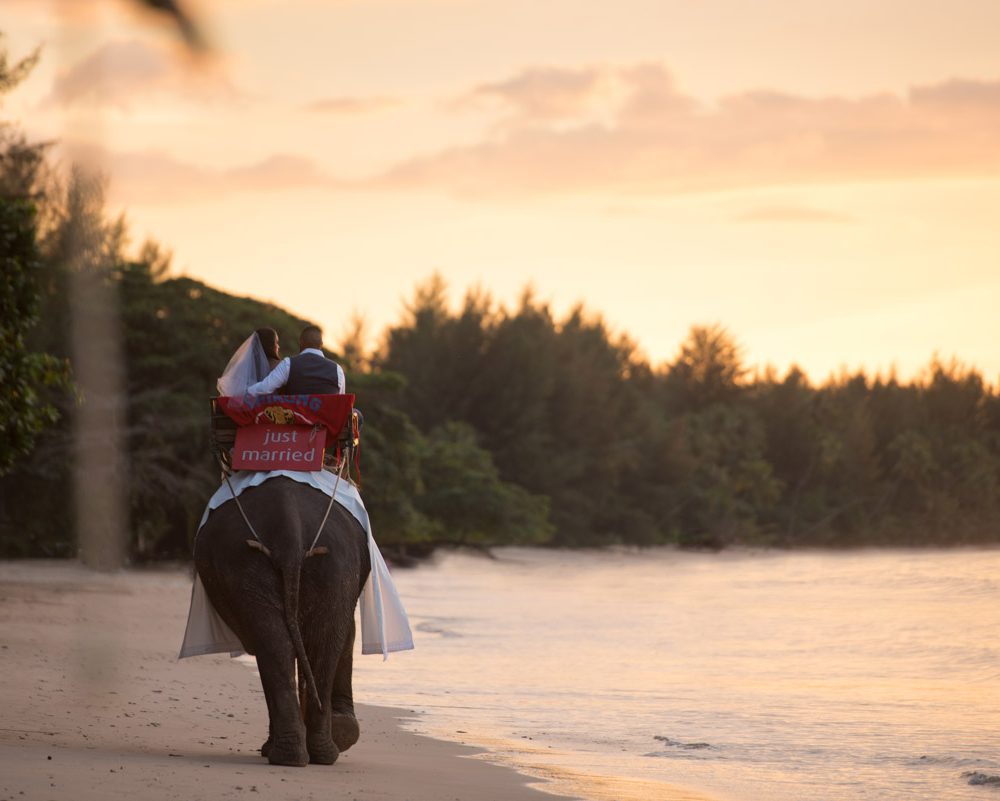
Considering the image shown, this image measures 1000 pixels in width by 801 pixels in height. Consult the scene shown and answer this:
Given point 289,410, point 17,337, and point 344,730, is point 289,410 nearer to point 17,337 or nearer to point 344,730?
point 344,730

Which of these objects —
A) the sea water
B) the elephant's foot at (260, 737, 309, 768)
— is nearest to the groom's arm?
the elephant's foot at (260, 737, 309, 768)

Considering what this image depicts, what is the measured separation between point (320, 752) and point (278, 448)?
5.13 feet

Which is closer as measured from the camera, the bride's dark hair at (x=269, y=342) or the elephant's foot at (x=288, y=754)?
the elephant's foot at (x=288, y=754)

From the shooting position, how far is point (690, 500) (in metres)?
72.2

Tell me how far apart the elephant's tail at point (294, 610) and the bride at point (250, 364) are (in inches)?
45.2

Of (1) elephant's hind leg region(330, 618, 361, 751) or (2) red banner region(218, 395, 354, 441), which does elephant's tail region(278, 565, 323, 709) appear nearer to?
(1) elephant's hind leg region(330, 618, 361, 751)

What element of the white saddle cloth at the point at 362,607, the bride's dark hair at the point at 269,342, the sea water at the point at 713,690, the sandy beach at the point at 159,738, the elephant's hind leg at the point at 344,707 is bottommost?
the sea water at the point at 713,690

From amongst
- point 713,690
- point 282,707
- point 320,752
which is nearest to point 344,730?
point 320,752

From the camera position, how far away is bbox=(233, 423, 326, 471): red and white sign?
7.79 metres

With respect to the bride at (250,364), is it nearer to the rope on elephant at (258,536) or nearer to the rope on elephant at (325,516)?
the rope on elephant at (258,536)

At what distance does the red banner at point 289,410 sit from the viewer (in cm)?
790

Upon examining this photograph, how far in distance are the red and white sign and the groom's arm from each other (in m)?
0.24

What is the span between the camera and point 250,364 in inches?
321

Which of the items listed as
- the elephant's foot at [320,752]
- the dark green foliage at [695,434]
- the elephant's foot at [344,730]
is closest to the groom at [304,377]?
the elephant's foot at [344,730]
